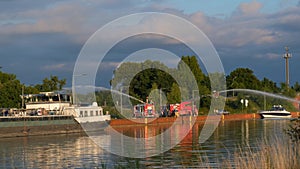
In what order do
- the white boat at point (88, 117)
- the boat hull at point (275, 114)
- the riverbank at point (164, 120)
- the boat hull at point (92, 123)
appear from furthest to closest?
1. the boat hull at point (275, 114)
2. the riverbank at point (164, 120)
3. the white boat at point (88, 117)
4. the boat hull at point (92, 123)

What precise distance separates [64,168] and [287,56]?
473 ft

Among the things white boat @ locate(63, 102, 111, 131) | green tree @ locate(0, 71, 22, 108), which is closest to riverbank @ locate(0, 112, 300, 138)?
white boat @ locate(63, 102, 111, 131)

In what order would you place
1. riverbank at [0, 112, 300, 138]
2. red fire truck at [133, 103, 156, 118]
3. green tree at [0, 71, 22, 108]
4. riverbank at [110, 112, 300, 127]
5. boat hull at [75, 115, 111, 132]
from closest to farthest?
1. riverbank at [0, 112, 300, 138]
2. boat hull at [75, 115, 111, 132]
3. riverbank at [110, 112, 300, 127]
4. green tree at [0, 71, 22, 108]
5. red fire truck at [133, 103, 156, 118]

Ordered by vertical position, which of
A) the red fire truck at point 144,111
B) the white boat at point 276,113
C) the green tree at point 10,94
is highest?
the green tree at point 10,94

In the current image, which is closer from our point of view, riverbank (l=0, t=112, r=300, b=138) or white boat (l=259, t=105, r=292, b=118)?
riverbank (l=0, t=112, r=300, b=138)

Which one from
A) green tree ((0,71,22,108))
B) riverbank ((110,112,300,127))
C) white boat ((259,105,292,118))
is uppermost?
green tree ((0,71,22,108))

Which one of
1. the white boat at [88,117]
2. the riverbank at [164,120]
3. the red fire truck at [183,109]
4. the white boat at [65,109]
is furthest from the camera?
the red fire truck at [183,109]

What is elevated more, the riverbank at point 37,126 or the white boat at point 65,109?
the white boat at point 65,109

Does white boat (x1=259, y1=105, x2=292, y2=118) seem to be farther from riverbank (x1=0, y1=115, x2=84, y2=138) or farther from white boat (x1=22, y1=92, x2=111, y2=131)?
riverbank (x1=0, y1=115, x2=84, y2=138)

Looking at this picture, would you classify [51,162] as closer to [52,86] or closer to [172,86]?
[52,86]

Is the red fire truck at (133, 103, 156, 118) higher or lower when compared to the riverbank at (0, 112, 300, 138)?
higher

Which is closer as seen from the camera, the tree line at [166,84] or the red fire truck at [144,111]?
the red fire truck at [144,111]

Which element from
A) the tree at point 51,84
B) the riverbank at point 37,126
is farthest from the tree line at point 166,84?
the riverbank at point 37,126

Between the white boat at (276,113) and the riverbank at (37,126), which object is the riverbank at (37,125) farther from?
the white boat at (276,113)
